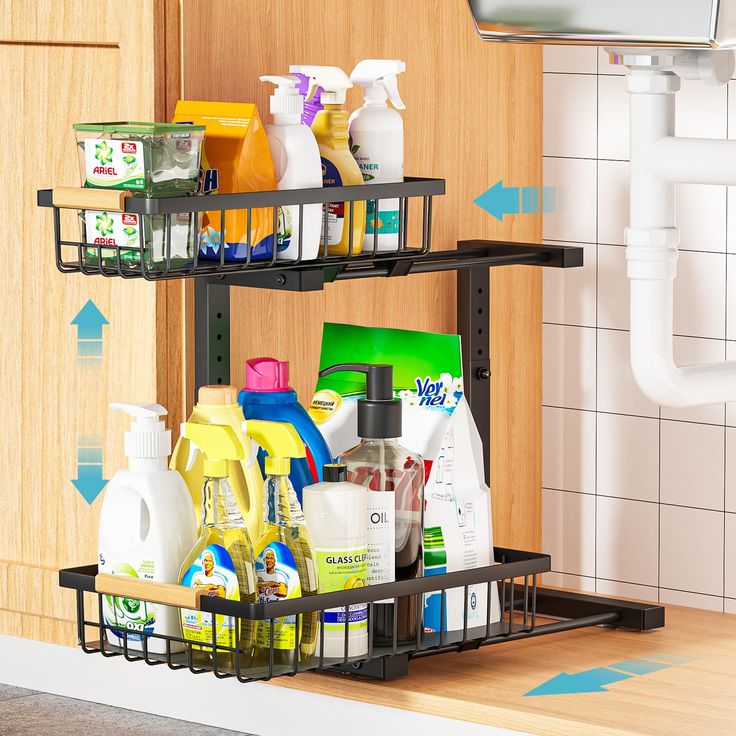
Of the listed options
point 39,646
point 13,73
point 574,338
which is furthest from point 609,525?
point 13,73

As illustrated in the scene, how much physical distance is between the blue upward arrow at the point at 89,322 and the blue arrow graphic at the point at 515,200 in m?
0.50

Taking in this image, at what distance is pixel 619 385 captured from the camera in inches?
75.5

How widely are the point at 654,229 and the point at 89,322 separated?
26.5 inches

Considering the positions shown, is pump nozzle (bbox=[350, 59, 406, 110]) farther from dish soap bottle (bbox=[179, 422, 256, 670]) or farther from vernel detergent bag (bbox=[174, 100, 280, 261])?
dish soap bottle (bbox=[179, 422, 256, 670])

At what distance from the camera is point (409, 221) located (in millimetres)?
1757

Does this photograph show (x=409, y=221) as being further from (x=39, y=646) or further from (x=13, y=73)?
(x=39, y=646)

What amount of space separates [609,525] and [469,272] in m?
0.38

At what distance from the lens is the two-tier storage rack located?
4.33 ft

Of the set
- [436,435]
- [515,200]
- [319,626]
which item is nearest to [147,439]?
[319,626]

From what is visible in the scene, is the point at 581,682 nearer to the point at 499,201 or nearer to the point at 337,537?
the point at 337,537

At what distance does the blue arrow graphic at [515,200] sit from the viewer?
73.9 inches

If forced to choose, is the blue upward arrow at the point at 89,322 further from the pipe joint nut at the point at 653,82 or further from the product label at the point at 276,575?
the pipe joint nut at the point at 653,82

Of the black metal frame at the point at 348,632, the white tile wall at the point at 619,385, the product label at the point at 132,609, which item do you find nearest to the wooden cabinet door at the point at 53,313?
the black metal frame at the point at 348,632

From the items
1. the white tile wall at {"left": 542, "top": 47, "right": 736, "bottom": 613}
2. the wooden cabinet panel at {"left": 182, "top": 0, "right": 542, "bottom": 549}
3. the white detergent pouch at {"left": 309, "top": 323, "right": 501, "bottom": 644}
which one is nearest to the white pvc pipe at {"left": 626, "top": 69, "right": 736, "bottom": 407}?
the white detergent pouch at {"left": 309, "top": 323, "right": 501, "bottom": 644}
